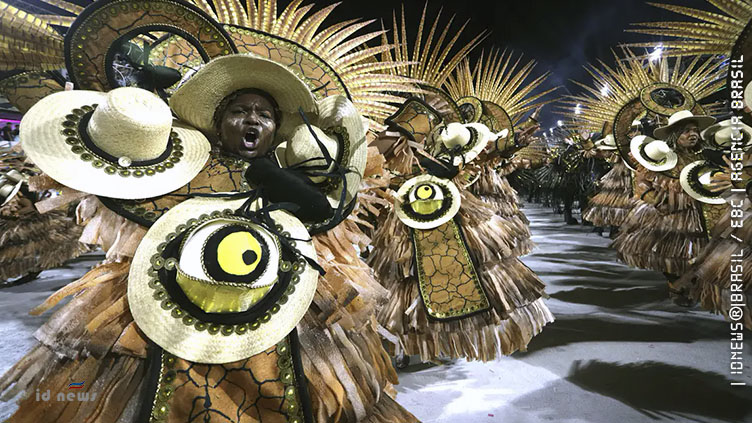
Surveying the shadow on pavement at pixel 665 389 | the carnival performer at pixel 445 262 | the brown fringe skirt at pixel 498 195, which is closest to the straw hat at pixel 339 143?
the carnival performer at pixel 445 262

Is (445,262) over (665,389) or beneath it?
over

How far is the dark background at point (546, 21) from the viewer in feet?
18.7

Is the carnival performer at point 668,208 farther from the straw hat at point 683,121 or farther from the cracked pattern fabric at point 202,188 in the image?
the cracked pattern fabric at point 202,188

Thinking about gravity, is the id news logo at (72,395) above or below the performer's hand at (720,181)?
below

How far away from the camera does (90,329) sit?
0.76m

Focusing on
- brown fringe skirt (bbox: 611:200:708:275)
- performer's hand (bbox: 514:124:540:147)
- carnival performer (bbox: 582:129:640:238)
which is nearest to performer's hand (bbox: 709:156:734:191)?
brown fringe skirt (bbox: 611:200:708:275)

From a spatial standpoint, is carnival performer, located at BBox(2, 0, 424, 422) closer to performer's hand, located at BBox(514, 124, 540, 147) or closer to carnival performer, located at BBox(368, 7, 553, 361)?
carnival performer, located at BBox(368, 7, 553, 361)

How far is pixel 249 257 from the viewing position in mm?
759

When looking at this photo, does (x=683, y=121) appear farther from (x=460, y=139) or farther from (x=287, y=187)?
(x=287, y=187)

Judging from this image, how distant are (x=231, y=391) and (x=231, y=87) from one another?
0.80 meters

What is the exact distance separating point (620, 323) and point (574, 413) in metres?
1.70

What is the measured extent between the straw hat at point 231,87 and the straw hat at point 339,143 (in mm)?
A: 93

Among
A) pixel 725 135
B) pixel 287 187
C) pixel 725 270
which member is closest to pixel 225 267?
pixel 287 187

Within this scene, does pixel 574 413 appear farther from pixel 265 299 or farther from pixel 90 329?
pixel 90 329
